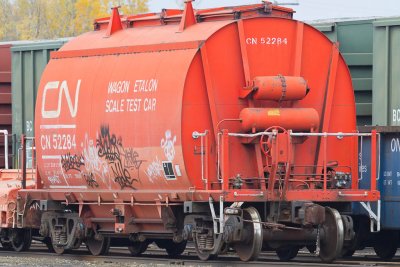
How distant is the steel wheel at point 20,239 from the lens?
76.0ft

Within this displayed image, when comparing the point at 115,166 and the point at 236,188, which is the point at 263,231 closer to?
the point at 236,188

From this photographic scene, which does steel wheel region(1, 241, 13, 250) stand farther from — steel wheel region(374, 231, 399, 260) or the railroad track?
steel wheel region(374, 231, 399, 260)

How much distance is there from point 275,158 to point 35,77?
35.1 ft

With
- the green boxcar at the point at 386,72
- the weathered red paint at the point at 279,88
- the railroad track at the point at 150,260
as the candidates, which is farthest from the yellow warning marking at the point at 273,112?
the green boxcar at the point at 386,72

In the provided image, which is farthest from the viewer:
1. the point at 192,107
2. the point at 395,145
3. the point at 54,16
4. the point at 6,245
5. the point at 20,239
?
the point at 54,16

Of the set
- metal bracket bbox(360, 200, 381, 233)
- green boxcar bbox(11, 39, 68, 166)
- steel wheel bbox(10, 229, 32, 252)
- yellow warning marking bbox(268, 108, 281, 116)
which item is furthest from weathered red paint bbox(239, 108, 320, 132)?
green boxcar bbox(11, 39, 68, 166)

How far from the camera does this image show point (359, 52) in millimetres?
23875

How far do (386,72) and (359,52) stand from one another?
1353 millimetres

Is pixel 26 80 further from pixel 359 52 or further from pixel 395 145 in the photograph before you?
pixel 395 145

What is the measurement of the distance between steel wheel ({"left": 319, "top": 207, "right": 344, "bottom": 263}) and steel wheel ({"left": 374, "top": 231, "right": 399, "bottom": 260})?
2.60 meters

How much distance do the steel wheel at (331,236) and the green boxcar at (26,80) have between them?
10343 millimetres

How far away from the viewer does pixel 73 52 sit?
21.5 metres

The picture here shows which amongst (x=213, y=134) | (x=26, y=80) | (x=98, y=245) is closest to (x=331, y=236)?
(x=213, y=134)

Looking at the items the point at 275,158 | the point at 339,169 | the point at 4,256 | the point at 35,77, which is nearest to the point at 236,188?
the point at 275,158
